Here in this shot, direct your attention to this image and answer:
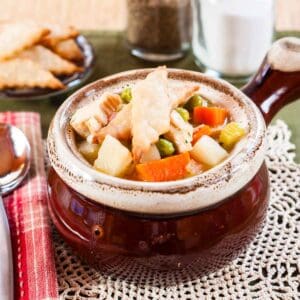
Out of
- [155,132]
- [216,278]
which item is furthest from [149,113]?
[216,278]

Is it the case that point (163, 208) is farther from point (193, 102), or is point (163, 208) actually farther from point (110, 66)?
point (110, 66)

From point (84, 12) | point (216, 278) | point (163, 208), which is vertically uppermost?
point (163, 208)

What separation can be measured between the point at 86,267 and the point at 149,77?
29 cm

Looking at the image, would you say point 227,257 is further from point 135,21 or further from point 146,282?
point 135,21

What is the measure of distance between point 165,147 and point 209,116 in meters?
0.11

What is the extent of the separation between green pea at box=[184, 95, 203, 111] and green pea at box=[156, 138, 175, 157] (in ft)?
0.38

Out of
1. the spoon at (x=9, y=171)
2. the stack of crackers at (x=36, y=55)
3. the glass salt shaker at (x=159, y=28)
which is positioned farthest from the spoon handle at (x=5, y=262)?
the glass salt shaker at (x=159, y=28)

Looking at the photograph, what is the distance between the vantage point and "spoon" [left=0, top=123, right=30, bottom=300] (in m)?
0.92

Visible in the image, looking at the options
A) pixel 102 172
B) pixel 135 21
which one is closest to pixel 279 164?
pixel 102 172

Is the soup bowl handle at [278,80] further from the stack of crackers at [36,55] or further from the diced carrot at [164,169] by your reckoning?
the stack of crackers at [36,55]

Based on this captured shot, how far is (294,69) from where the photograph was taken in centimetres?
105

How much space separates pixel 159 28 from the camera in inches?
61.0

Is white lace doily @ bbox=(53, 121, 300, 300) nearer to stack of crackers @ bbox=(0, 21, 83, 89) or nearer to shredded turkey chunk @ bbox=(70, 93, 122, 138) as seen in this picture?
shredded turkey chunk @ bbox=(70, 93, 122, 138)

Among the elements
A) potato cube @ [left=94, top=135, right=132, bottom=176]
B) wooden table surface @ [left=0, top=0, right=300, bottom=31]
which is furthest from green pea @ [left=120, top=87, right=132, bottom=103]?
wooden table surface @ [left=0, top=0, right=300, bottom=31]
